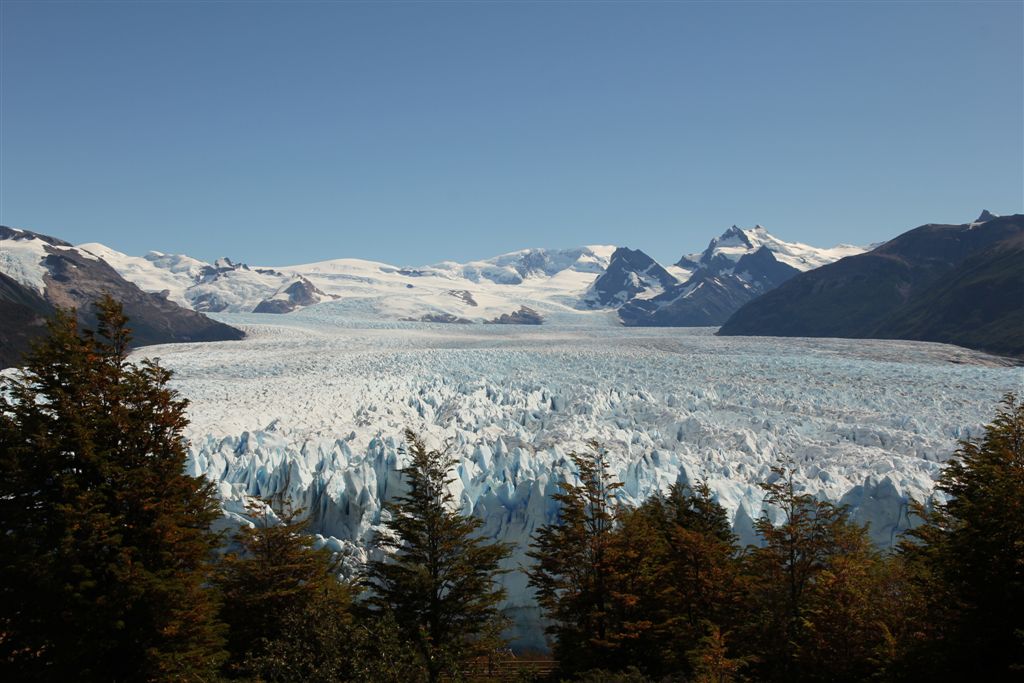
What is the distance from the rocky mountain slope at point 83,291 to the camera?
246 ft

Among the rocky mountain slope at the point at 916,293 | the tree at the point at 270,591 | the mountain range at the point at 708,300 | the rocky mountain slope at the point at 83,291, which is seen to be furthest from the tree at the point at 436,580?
the rocky mountain slope at the point at 916,293

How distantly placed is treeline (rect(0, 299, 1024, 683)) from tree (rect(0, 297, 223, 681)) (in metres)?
0.03

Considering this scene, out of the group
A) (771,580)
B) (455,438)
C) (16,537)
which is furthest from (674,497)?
(16,537)

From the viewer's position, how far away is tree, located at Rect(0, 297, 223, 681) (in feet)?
35.5

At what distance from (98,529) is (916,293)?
12036 centimetres

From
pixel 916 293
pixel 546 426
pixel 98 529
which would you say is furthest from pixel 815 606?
pixel 916 293

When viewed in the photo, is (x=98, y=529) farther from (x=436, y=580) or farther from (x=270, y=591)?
(x=436, y=580)

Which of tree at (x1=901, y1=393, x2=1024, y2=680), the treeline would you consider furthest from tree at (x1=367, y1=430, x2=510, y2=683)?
tree at (x1=901, y1=393, x2=1024, y2=680)

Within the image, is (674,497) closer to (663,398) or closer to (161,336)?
(663,398)

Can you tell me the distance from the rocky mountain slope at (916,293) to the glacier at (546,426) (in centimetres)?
3424

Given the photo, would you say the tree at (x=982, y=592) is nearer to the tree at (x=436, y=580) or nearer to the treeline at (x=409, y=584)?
the treeline at (x=409, y=584)

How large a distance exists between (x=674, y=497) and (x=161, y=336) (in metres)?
73.5

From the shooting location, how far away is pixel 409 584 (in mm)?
14125

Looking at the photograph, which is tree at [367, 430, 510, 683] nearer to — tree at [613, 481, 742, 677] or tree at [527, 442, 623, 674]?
tree at [527, 442, 623, 674]
